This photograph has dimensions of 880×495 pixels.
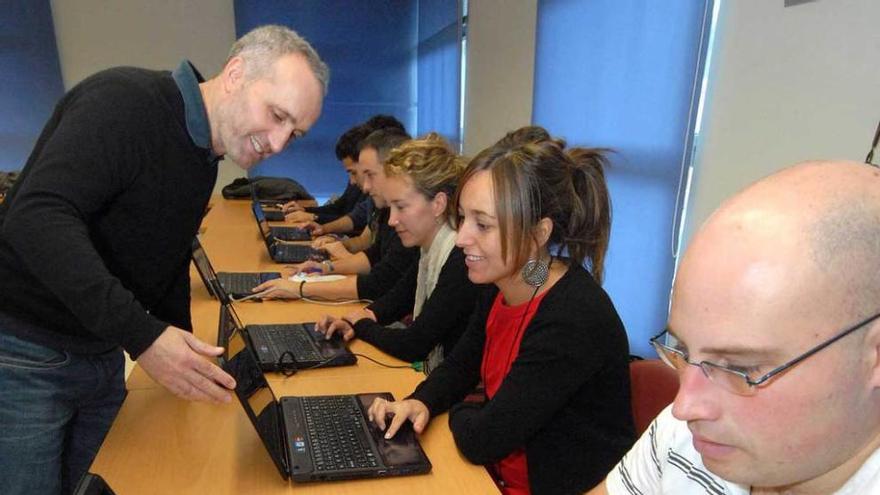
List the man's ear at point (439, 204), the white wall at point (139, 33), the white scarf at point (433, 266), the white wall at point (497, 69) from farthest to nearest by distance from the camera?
1. the white wall at point (139, 33)
2. the white wall at point (497, 69)
3. the man's ear at point (439, 204)
4. the white scarf at point (433, 266)

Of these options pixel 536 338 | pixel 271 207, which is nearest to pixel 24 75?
pixel 271 207

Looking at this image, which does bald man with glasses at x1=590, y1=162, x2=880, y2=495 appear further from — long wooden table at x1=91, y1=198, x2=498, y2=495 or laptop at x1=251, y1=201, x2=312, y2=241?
laptop at x1=251, y1=201, x2=312, y2=241

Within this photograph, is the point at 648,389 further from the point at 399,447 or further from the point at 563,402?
the point at 399,447

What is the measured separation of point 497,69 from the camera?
365 centimetres

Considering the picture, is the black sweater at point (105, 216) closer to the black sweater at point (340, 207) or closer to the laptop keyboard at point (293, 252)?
the laptop keyboard at point (293, 252)

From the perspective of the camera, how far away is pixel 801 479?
0.57 meters

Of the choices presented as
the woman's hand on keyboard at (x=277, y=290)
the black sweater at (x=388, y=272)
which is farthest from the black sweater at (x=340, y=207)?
the woman's hand on keyboard at (x=277, y=290)

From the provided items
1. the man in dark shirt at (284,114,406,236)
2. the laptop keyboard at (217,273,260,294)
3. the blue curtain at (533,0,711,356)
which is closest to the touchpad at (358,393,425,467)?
the laptop keyboard at (217,273,260,294)

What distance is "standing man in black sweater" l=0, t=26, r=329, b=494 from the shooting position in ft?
3.14

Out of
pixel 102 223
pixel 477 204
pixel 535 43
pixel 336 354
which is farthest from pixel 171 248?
pixel 535 43

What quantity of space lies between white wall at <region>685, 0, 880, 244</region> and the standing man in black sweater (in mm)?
1199

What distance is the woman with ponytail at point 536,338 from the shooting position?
1093mm

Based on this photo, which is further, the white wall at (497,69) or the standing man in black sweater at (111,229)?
the white wall at (497,69)

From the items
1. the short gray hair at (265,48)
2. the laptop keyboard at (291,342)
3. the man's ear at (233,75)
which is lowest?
the laptop keyboard at (291,342)
